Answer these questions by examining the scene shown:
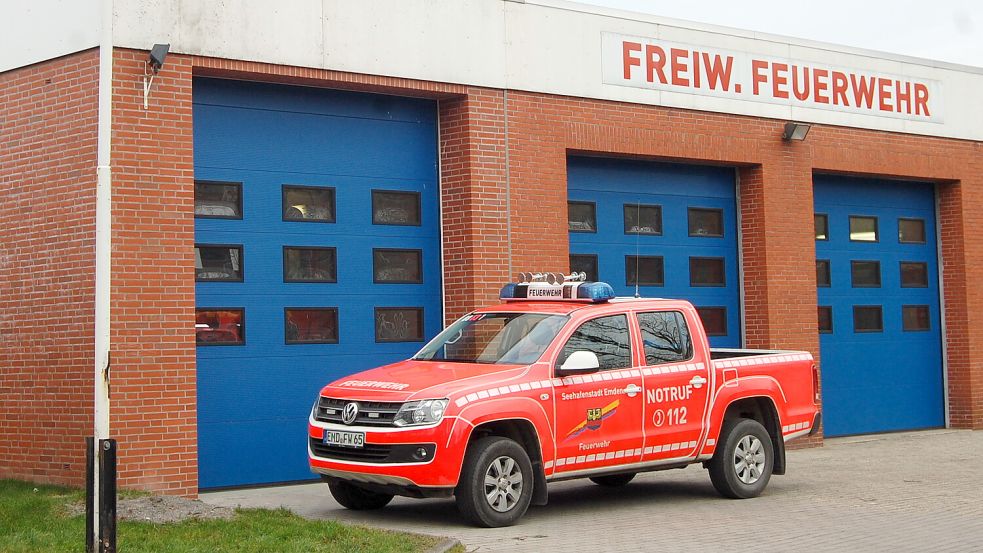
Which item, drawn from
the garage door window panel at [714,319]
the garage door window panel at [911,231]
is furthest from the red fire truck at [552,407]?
the garage door window panel at [911,231]

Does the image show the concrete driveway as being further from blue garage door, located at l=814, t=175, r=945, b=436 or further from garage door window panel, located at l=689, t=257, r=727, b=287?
blue garage door, located at l=814, t=175, r=945, b=436

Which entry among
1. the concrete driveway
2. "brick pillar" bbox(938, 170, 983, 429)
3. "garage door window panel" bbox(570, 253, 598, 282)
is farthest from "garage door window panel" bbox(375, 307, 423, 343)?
"brick pillar" bbox(938, 170, 983, 429)

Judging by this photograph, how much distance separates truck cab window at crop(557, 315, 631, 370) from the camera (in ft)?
36.6

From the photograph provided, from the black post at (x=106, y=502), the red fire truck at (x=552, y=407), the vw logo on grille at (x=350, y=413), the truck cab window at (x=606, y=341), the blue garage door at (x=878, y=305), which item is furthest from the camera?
the blue garage door at (x=878, y=305)

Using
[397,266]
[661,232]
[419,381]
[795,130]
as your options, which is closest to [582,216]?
[661,232]

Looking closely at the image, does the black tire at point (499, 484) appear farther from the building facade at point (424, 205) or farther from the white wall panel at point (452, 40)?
the white wall panel at point (452, 40)

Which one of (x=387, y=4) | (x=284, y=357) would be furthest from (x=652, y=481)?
(x=387, y=4)

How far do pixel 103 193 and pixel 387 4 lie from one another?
729 centimetres

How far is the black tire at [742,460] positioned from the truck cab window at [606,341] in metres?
1.54

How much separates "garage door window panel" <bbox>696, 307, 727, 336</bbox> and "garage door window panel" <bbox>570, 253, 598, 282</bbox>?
2.01 metres

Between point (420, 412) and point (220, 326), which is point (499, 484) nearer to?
point (420, 412)

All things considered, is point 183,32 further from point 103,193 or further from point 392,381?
point 103,193

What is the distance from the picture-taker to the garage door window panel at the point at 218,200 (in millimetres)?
13266

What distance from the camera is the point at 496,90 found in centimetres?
1519
